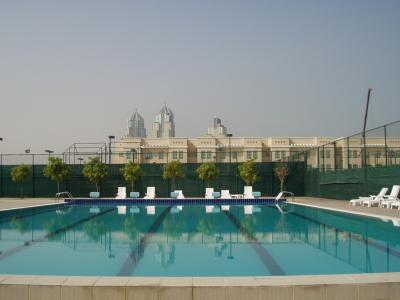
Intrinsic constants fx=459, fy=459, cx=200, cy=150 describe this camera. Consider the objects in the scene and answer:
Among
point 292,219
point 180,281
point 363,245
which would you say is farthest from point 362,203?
point 180,281

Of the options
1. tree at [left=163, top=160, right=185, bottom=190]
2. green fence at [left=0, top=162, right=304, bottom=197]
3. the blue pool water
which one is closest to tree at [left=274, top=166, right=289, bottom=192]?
green fence at [left=0, top=162, right=304, bottom=197]

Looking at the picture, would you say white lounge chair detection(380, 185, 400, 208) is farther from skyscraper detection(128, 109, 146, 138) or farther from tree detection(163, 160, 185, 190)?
skyscraper detection(128, 109, 146, 138)

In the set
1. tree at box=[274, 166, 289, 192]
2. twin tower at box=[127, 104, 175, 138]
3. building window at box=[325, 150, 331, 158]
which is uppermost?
twin tower at box=[127, 104, 175, 138]

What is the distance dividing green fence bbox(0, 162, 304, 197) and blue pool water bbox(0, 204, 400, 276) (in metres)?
11.5

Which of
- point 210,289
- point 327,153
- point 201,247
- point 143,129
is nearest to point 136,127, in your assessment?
point 143,129

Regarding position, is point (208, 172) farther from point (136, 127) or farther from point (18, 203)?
point (136, 127)

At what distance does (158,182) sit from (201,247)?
55.5 ft

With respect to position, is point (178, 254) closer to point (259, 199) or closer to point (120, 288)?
point (120, 288)

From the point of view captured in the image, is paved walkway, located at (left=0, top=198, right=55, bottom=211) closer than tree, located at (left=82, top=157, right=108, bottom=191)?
Yes

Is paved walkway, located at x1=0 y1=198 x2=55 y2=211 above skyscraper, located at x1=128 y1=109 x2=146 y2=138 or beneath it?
beneath

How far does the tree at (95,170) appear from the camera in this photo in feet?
76.1

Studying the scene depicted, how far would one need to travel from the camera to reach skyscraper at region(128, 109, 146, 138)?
182 metres

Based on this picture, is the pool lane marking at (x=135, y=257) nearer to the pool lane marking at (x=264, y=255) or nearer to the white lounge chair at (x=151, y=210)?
the pool lane marking at (x=264, y=255)

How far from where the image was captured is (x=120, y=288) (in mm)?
4059
